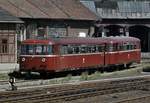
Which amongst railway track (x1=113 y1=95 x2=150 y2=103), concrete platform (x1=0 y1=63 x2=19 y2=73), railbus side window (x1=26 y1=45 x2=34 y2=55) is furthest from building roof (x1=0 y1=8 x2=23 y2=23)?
railway track (x1=113 y1=95 x2=150 y2=103)

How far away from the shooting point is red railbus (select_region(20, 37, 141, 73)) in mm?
31953

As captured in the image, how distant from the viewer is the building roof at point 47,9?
4812cm

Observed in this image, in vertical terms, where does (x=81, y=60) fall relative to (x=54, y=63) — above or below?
above

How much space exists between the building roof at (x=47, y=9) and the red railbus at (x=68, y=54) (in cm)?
1067

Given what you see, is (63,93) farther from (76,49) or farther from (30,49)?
(76,49)

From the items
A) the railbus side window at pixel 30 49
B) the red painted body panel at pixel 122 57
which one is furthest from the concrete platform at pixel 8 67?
the red painted body panel at pixel 122 57

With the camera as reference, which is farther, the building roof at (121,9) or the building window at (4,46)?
the building roof at (121,9)

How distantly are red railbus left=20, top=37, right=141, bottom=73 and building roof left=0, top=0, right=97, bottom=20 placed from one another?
10.7 metres

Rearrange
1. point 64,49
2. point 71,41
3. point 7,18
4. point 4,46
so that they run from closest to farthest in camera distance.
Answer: point 64,49 → point 71,41 → point 7,18 → point 4,46

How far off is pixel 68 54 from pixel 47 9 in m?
19.7

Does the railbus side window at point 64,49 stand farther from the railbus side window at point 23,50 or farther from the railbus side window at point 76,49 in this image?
the railbus side window at point 23,50

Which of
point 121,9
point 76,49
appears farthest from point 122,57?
point 121,9

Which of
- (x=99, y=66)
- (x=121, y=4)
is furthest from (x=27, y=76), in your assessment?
(x=121, y=4)

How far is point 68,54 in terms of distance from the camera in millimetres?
33375
